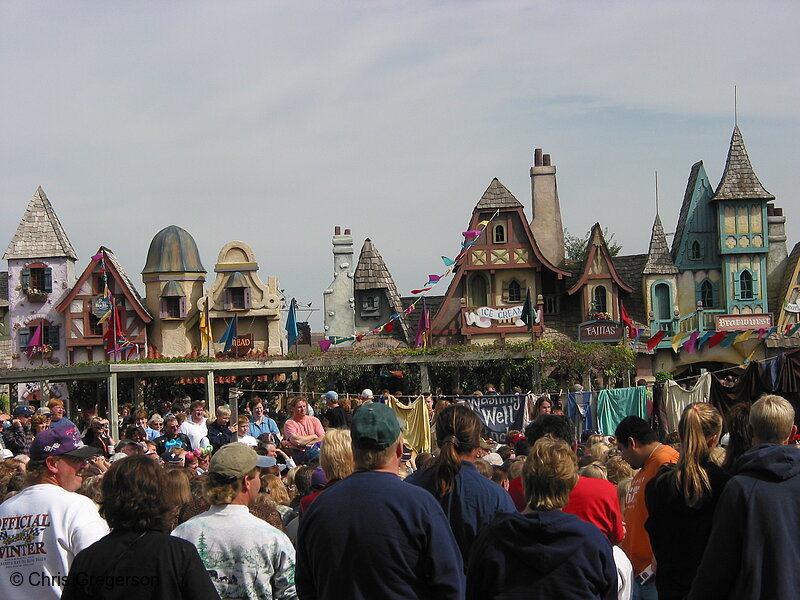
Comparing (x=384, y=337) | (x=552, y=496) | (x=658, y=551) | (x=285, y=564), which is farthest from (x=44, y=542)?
(x=384, y=337)

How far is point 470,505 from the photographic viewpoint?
553cm

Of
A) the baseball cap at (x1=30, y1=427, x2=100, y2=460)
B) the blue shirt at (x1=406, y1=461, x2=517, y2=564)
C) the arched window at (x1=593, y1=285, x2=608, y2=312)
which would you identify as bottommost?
the blue shirt at (x1=406, y1=461, x2=517, y2=564)

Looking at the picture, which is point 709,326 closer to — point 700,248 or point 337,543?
point 700,248

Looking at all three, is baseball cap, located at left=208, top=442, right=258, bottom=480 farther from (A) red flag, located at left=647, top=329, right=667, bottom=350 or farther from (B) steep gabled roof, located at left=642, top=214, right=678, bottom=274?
(B) steep gabled roof, located at left=642, top=214, right=678, bottom=274

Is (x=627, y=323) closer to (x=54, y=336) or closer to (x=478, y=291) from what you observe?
(x=478, y=291)

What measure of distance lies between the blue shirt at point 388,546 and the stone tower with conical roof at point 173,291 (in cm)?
3449

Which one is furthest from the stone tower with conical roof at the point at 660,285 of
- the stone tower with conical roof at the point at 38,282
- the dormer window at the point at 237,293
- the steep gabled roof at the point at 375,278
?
the stone tower with conical roof at the point at 38,282

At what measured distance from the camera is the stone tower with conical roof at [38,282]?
39.2 meters

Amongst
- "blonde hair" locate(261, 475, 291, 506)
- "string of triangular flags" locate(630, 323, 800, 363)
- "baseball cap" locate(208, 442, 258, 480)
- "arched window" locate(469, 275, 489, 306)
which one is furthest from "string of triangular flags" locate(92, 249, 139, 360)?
"baseball cap" locate(208, 442, 258, 480)

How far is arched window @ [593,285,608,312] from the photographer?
36281 mm

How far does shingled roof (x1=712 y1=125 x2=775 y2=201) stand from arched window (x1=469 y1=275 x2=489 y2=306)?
8239 mm

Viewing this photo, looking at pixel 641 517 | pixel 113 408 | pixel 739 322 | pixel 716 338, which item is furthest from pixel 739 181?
pixel 641 517

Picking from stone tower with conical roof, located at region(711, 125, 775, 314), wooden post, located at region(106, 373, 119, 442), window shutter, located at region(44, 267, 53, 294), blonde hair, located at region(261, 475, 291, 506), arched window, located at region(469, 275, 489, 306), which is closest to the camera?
blonde hair, located at region(261, 475, 291, 506)

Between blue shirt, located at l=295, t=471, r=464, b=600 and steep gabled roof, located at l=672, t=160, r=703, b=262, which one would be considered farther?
steep gabled roof, located at l=672, t=160, r=703, b=262
